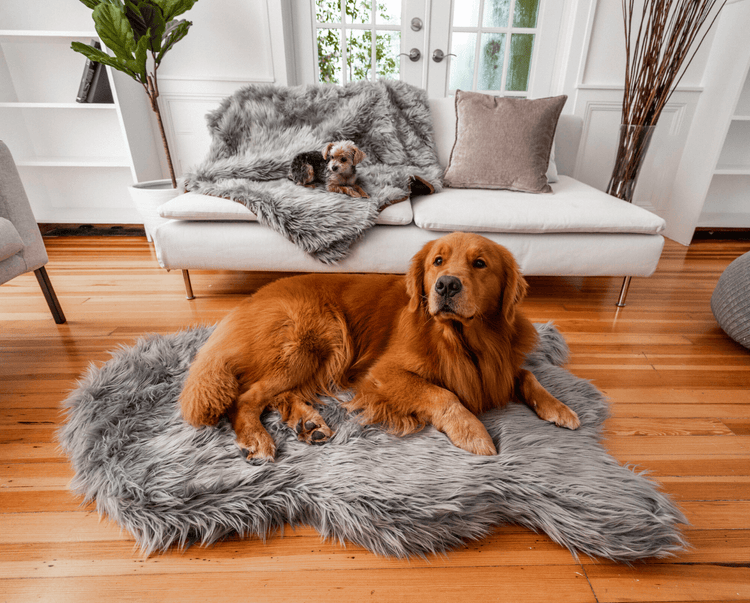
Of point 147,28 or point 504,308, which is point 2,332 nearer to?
point 147,28

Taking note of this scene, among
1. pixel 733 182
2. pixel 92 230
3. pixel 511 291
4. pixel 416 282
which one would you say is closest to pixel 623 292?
pixel 511 291

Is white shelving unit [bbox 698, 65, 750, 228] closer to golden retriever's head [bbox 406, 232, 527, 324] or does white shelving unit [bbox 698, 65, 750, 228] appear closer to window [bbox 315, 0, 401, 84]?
window [bbox 315, 0, 401, 84]

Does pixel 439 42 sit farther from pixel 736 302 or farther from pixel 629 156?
pixel 736 302

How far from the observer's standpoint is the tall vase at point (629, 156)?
9.96 feet

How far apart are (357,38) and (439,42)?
794 millimetres

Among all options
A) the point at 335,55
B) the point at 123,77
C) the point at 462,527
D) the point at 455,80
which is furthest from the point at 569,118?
the point at 123,77

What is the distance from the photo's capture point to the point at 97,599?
997 millimetres

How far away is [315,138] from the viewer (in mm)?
2770

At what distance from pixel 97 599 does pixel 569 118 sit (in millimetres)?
3878

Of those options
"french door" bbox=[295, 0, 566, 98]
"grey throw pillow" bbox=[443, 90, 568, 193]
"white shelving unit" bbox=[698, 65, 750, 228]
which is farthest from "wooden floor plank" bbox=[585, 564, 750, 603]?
"french door" bbox=[295, 0, 566, 98]

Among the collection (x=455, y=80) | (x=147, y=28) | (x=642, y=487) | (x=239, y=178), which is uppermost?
(x=147, y=28)

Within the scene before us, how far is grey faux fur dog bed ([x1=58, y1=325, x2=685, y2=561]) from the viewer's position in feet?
3.65

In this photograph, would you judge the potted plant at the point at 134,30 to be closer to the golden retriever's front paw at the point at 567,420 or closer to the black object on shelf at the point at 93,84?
the black object on shelf at the point at 93,84

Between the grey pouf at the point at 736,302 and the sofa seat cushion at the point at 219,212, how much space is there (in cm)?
175
